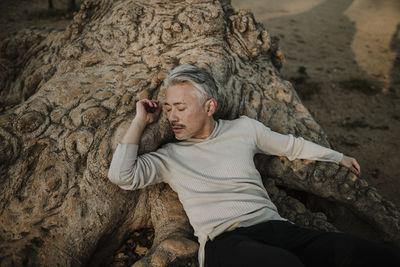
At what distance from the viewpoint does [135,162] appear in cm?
160

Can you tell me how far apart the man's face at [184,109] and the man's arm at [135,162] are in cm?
17

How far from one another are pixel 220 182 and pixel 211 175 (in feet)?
0.23

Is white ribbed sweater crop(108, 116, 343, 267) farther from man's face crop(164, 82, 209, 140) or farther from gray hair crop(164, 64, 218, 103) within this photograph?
gray hair crop(164, 64, 218, 103)

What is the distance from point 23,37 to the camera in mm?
3311

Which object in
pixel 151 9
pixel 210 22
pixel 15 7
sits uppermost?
pixel 15 7

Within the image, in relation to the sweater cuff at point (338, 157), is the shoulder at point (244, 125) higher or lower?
higher

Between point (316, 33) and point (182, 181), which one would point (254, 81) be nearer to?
point (182, 181)

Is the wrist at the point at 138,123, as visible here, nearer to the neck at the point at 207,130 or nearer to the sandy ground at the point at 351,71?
the neck at the point at 207,130

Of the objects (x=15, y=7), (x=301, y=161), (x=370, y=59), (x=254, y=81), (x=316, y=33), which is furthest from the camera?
(x=316, y=33)

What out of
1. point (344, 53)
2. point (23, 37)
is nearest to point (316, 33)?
point (344, 53)

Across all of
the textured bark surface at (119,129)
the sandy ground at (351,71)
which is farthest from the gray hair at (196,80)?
the sandy ground at (351,71)

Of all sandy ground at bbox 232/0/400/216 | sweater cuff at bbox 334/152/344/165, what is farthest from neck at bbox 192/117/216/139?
sandy ground at bbox 232/0/400/216

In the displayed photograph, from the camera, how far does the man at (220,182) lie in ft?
4.61

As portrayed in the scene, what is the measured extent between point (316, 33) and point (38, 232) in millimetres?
7240
